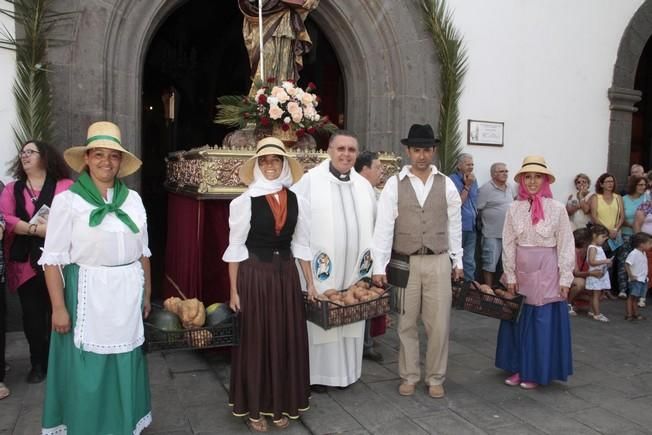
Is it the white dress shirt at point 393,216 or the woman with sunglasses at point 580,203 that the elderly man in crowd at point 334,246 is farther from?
→ the woman with sunglasses at point 580,203

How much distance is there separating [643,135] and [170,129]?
9755mm

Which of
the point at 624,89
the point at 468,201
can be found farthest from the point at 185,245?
the point at 624,89

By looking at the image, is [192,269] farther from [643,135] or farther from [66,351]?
[643,135]

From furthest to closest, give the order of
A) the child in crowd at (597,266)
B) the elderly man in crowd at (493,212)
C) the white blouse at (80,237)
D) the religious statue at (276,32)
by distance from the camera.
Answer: the elderly man in crowd at (493,212), the child in crowd at (597,266), the religious statue at (276,32), the white blouse at (80,237)

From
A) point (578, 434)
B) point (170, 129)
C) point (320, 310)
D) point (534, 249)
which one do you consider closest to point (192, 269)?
point (320, 310)

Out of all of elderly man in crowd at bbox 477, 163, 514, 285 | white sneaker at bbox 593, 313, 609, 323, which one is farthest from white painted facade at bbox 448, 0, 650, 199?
white sneaker at bbox 593, 313, 609, 323

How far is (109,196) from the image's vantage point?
10.0 feet

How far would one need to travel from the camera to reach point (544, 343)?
4219 mm

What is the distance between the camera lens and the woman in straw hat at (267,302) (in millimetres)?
3402

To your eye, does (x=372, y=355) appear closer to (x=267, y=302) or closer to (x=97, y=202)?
(x=267, y=302)

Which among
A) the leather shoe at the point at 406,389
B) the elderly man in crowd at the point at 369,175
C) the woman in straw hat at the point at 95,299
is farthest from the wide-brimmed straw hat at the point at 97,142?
the leather shoe at the point at 406,389

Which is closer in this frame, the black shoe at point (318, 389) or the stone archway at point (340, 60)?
the black shoe at point (318, 389)

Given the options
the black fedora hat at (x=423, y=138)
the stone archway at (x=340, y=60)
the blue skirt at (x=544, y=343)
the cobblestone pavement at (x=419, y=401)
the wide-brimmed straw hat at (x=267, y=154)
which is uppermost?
the stone archway at (x=340, y=60)

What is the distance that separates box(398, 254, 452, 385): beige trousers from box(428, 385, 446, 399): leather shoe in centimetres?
3
